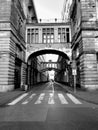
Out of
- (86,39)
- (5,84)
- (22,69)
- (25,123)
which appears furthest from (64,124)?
(22,69)

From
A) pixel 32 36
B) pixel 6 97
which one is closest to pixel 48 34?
pixel 32 36

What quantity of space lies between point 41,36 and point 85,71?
576 inches

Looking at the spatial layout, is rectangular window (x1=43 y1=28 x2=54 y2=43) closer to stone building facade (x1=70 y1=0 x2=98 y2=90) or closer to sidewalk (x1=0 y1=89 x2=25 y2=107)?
stone building facade (x1=70 y1=0 x2=98 y2=90)

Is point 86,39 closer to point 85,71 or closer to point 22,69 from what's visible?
point 85,71

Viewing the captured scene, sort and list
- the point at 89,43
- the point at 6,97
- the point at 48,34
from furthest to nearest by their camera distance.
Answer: the point at 48,34 < the point at 89,43 < the point at 6,97

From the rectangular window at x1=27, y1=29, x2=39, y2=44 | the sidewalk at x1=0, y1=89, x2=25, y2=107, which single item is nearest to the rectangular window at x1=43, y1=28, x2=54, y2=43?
the rectangular window at x1=27, y1=29, x2=39, y2=44

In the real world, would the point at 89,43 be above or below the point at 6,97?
above

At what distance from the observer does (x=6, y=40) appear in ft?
51.0

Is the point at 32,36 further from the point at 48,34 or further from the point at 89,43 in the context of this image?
the point at 89,43

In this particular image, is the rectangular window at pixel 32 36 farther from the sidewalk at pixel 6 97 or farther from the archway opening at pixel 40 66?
the sidewalk at pixel 6 97

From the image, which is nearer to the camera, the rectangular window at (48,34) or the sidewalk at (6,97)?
the sidewalk at (6,97)

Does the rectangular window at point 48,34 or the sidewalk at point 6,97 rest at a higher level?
the rectangular window at point 48,34

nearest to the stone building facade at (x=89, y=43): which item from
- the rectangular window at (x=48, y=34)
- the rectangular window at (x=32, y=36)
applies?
the rectangular window at (x=48, y=34)

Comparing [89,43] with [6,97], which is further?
[89,43]
